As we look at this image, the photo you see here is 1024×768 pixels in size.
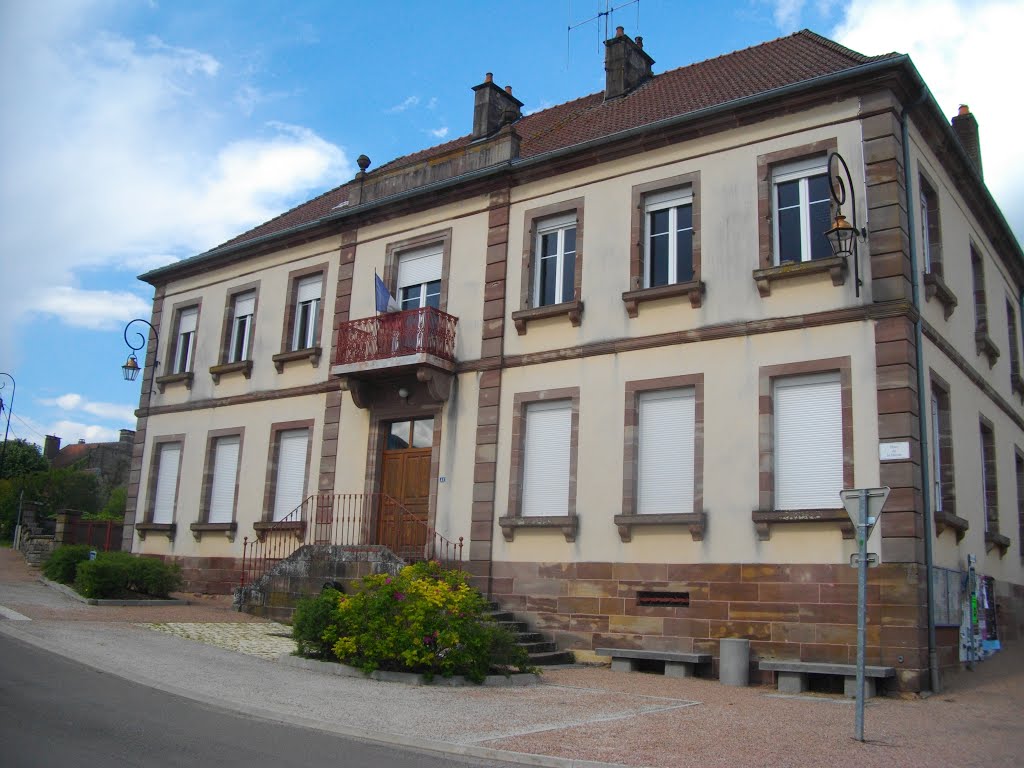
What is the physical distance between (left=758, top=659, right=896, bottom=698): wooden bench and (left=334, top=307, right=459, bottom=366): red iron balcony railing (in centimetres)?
770

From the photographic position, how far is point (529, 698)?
10.5 m

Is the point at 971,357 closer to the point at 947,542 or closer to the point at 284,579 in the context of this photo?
the point at 947,542

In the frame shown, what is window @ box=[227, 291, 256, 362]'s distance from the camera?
21.5 m

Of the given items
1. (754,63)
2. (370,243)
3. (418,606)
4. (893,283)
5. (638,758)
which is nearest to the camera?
(638,758)

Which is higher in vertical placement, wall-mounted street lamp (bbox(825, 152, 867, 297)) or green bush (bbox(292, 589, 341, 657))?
wall-mounted street lamp (bbox(825, 152, 867, 297))

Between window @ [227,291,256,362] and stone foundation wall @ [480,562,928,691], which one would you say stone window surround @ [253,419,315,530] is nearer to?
window @ [227,291,256,362]

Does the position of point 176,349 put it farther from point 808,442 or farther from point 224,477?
point 808,442

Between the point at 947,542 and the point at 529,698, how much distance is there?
6622 mm

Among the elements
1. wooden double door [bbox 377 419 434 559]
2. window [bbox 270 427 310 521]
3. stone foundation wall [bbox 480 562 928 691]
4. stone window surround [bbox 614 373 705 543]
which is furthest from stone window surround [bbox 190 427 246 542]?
stone window surround [bbox 614 373 705 543]

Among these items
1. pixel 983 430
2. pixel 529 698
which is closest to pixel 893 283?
pixel 983 430

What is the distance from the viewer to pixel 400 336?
17109 millimetres

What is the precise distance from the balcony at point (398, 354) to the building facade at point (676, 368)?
0.20 ft

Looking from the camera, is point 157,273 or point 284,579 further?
point 157,273

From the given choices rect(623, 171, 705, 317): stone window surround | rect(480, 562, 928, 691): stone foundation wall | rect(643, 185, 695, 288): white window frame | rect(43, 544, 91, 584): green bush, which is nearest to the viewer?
rect(480, 562, 928, 691): stone foundation wall
